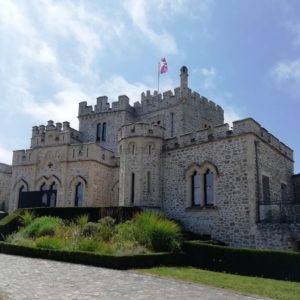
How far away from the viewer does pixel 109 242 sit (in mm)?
17266

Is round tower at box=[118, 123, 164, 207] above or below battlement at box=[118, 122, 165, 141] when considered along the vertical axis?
below

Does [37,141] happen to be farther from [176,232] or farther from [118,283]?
[118,283]

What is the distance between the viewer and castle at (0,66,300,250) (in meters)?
19.8

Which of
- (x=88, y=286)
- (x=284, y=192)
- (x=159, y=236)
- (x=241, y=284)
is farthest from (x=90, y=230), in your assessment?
(x=284, y=192)

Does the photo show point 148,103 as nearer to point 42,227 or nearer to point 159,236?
point 42,227

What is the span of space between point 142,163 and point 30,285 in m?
14.6

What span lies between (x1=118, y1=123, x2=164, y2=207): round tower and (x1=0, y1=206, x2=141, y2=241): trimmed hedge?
5.16 ft

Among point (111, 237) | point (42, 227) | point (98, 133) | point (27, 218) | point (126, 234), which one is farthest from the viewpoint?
point (98, 133)

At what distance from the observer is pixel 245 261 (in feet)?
48.0

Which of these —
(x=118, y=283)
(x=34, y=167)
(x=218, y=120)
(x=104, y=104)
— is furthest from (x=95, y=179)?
(x=118, y=283)

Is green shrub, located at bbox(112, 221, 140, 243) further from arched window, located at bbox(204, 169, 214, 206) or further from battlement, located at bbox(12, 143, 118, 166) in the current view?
battlement, located at bbox(12, 143, 118, 166)

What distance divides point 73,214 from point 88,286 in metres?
13.4

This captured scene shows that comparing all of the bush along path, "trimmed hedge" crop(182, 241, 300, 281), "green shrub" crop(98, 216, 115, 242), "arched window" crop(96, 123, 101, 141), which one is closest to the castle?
"arched window" crop(96, 123, 101, 141)

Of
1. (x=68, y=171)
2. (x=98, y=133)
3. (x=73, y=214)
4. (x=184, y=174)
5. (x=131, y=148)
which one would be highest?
(x=98, y=133)
